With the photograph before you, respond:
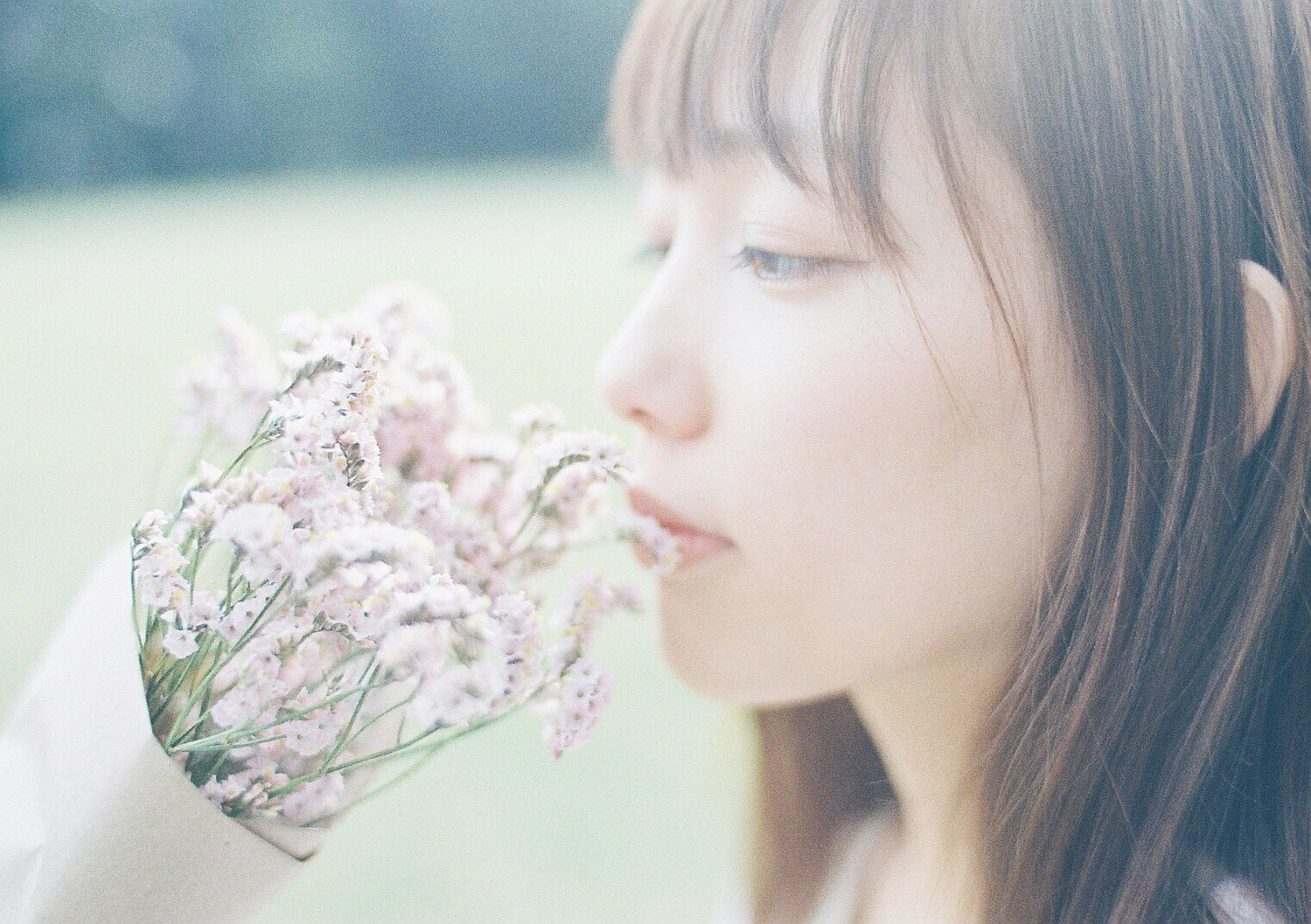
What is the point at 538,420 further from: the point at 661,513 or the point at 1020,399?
the point at 1020,399

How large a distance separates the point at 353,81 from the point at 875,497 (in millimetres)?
8269

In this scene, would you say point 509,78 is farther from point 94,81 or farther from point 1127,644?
point 1127,644

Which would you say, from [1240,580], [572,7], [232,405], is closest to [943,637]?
[1240,580]

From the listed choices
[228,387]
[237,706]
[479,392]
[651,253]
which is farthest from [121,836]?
[479,392]

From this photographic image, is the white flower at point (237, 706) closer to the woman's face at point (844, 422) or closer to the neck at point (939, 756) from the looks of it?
the woman's face at point (844, 422)

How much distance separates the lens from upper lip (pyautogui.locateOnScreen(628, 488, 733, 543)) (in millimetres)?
771

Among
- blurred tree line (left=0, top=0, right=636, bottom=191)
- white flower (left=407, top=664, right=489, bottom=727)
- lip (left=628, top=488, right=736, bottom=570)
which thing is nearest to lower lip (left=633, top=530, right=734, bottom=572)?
lip (left=628, top=488, right=736, bottom=570)

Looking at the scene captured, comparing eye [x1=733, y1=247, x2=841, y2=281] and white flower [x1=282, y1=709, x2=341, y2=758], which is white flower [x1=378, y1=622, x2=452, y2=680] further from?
eye [x1=733, y1=247, x2=841, y2=281]

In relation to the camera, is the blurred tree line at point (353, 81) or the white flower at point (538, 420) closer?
the white flower at point (538, 420)

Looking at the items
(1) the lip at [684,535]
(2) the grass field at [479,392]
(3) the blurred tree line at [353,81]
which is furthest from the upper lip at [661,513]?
(3) the blurred tree line at [353,81]

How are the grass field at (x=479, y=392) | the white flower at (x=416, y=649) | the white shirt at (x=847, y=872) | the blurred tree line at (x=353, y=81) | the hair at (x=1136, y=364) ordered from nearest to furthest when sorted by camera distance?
the white flower at (x=416, y=649) < the hair at (x=1136, y=364) < the white shirt at (x=847, y=872) < the grass field at (x=479, y=392) < the blurred tree line at (x=353, y=81)

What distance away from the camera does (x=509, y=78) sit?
321 inches

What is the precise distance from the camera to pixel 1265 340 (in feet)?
2.30

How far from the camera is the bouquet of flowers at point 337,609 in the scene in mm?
565
